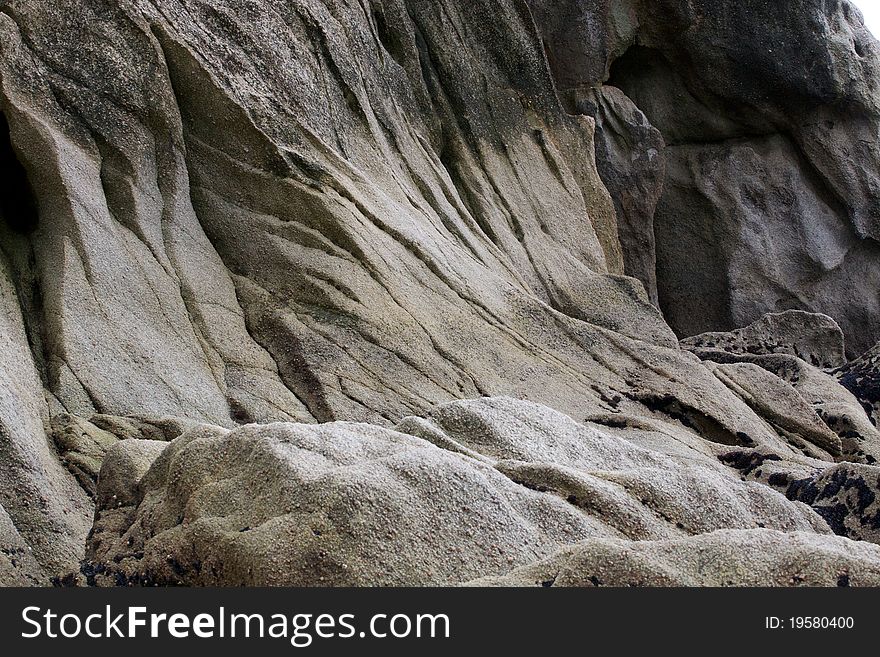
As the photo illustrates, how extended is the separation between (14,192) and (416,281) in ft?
9.93

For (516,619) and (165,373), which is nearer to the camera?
A: (516,619)

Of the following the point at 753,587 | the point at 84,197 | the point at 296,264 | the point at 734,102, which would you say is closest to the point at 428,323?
the point at 296,264

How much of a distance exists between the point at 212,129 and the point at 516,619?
673cm

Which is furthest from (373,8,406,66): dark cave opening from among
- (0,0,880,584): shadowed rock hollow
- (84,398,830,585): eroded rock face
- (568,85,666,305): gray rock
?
(84,398,830,585): eroded rock face

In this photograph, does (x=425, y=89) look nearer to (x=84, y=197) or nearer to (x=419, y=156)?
(x=419, y=156)

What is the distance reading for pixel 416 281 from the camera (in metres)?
9.95

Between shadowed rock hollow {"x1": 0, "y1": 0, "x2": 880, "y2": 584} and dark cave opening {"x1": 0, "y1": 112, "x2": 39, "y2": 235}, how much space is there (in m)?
0.02

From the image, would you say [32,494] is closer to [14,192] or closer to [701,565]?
[14,192]

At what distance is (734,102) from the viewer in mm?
17000

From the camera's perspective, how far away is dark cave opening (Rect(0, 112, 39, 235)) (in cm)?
861

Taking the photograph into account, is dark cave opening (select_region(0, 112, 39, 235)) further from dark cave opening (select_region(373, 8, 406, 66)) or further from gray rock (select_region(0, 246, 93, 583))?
dark cave opening (select_region(373, 8, 406, 66))

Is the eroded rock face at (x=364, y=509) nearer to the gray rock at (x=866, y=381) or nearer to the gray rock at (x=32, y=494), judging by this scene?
the gray rock at (x=32, y=494)

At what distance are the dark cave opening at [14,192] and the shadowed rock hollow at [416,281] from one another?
2cm

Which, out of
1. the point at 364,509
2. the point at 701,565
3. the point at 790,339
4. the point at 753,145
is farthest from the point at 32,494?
the point at 753,145
